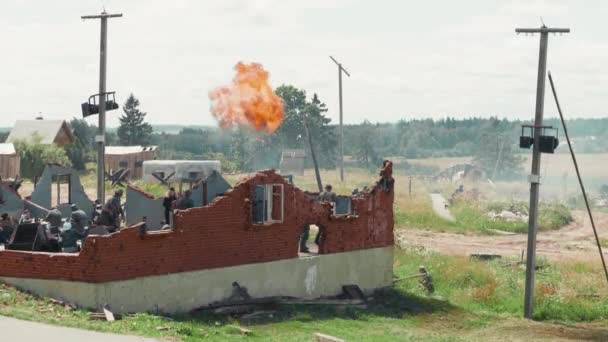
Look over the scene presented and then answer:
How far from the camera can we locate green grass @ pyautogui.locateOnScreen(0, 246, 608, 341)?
17.7 m

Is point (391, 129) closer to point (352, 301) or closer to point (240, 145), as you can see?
point (240, 145)

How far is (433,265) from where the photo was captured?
3031cm

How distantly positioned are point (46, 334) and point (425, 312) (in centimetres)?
1155

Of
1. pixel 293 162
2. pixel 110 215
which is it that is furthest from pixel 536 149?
pixel 293 162

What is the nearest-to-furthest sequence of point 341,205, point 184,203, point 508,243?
1. point 184,203
2. point 341,205
3. point 508,243

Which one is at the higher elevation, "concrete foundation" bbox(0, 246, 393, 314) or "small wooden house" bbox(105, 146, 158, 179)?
"small wooden house" bbox(105, 146, 158, 179)

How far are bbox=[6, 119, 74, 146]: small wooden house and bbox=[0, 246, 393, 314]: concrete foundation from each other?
36.3 m

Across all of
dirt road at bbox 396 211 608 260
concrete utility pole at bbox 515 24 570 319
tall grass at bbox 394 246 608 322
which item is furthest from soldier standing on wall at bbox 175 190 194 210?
dirt road at bbox 396 211 608 260

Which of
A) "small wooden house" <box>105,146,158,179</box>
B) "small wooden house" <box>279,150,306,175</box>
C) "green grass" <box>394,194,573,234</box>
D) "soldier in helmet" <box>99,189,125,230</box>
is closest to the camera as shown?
"soldier in helmet" <box>99,189,125,230</box>

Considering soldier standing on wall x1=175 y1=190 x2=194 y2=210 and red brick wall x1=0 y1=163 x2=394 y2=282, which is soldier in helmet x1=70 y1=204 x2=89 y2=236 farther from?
soldier standing on wall x1=175 y1=190 x2=194 y2=210

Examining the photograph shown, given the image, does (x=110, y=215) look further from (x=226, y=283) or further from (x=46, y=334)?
(x=46, y=334)

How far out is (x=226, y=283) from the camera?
2148 cm

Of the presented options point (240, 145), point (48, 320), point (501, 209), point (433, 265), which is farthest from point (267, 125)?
point (240, 145)

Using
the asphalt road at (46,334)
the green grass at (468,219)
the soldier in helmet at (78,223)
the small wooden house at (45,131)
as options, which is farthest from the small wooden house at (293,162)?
the asphalt road at (46,334)
